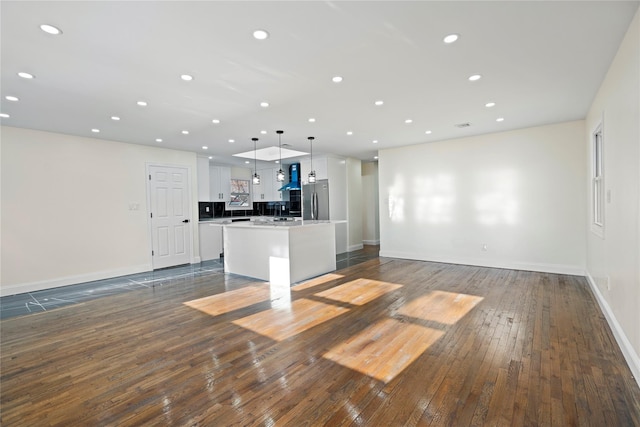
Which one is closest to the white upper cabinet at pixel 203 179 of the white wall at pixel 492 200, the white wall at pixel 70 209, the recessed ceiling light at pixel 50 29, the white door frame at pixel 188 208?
the white door frame at pixel 188 208

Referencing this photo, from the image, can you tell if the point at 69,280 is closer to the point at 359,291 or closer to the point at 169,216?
the point at 169,216

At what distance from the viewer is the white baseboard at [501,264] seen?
17.4 ft

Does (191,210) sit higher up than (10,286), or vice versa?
(191,210)

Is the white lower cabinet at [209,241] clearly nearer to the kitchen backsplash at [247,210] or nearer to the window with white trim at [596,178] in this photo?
the kitchen backsplash at [247,210]

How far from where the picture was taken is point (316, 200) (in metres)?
8.24

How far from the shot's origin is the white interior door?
257 inches

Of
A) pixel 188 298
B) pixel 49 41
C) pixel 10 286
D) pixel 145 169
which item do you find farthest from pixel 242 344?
pixel 145 169

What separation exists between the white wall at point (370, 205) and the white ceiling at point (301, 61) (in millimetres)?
→ 4583

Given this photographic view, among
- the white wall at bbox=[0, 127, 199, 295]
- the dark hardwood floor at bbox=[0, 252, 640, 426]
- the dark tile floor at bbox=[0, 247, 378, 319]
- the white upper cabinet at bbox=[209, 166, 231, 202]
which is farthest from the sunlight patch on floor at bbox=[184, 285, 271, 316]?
the white upper cabinet at bbox=[209, 166, 231, 202]

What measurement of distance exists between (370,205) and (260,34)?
7465mm

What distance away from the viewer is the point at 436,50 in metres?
2.72

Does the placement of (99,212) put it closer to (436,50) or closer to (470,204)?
(436,50)

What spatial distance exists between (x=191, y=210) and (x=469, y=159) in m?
6.26

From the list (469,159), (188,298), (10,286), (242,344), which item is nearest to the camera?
(242,344)
